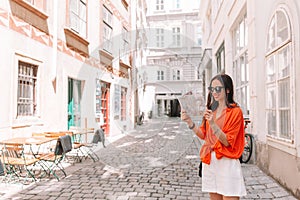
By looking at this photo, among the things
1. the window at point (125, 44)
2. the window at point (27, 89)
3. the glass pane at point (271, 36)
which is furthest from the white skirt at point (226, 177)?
the window at point (125, 44)

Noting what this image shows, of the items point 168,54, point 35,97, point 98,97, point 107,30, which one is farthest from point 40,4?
point 168,54

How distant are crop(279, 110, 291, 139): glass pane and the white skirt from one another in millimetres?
2148

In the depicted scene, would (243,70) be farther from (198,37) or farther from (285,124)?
(198,37)

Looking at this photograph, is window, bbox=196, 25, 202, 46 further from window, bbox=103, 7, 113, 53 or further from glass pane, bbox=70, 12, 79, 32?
glass pane, bbox=70, 12, 79, 32

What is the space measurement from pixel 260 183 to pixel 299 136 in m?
1.15

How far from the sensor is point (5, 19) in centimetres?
424

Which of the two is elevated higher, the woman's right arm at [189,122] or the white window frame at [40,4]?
the white window frame at [40,4]

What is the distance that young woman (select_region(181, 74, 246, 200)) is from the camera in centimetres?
175

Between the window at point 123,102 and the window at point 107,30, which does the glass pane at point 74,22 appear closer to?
the window at point 107,30

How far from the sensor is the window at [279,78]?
3.48 meters

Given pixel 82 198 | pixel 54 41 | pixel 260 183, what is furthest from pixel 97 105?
pixel 260 183

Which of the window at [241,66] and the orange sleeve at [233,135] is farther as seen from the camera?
the window at [241,66]

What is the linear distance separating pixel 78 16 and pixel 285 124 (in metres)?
6.26

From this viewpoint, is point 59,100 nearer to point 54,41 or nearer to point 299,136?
point 54,41
